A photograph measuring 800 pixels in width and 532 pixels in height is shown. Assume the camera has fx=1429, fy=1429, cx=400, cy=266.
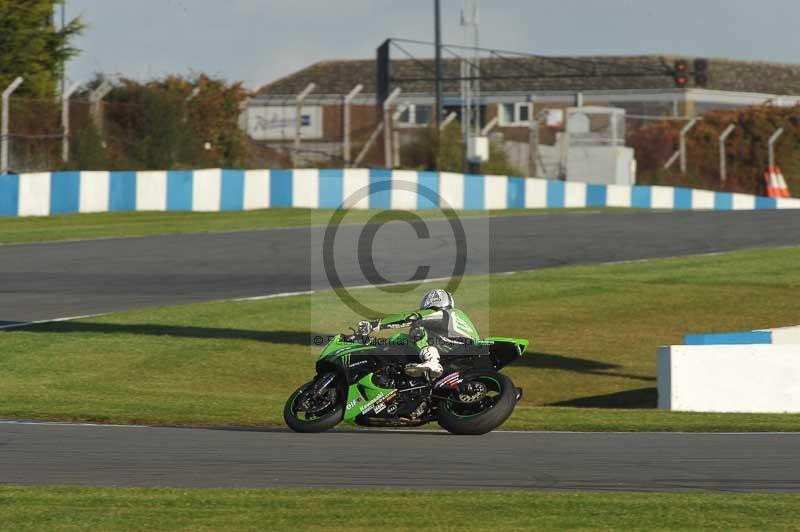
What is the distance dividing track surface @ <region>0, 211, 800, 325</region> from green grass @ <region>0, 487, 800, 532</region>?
10.4 m

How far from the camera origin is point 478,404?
10.5 m

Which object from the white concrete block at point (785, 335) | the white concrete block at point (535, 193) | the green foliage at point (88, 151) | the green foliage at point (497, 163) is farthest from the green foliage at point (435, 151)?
the white concrete block at point (785, 335)

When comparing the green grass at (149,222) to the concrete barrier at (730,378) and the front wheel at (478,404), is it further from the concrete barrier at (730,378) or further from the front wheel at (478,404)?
the front wheel at (478,404)

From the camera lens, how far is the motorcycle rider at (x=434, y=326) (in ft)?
35.1

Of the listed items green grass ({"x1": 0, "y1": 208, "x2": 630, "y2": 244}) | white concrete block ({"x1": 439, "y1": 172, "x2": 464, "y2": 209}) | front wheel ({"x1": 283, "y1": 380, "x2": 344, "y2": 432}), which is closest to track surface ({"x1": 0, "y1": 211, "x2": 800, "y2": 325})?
green grass ({"x1": 0, "y1": 208, "x2": 630, "y2": 244})

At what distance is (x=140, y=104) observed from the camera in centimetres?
3806

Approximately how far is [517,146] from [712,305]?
35.5 metres

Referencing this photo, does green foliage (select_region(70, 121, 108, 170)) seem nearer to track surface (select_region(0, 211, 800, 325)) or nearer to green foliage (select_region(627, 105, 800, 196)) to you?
track surface (select_region(0, 211, 800, 325))

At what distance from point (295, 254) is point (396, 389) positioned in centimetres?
1567

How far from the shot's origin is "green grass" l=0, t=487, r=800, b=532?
7203mm

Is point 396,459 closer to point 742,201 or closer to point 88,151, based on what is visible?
point 88,151

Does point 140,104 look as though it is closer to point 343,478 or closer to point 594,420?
point 594,420

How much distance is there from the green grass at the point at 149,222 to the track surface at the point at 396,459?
17401 millimetres

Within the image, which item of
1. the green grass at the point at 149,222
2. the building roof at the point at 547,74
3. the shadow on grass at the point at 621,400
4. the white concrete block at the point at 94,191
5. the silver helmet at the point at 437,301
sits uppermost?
the building roof at the point at 547,74
